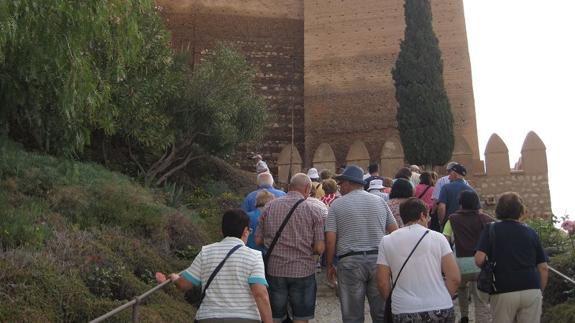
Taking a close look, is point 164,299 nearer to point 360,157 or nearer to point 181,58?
point 181,58

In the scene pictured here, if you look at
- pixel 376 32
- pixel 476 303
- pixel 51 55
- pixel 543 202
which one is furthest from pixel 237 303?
pixel 376 32

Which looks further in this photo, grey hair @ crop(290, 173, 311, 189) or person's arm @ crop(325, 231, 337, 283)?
grey hair @ crop(290, 173, 311, 189)

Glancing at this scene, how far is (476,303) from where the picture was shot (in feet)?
21.4

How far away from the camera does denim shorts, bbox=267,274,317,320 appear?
5.38 m

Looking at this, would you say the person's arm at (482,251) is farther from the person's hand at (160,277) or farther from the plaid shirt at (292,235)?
the person's hand at (160,277)

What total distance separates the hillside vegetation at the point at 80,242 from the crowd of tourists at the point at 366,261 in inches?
68.0

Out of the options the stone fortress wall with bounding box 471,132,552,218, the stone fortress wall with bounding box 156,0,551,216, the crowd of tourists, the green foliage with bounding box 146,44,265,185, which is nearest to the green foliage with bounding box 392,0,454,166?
the stone fortress wall with bounding box 471,132,552,218

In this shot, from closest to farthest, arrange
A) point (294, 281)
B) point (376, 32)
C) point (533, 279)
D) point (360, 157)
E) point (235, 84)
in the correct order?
point (533, 279)
point (294, 281)
point (235, 84)
point (360, 157)
point (376, 32)

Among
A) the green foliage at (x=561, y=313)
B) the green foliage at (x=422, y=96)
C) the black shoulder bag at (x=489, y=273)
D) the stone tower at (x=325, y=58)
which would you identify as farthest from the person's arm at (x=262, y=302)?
the stone tower at (x=325, y=58)

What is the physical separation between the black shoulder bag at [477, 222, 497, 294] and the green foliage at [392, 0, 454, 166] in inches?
482

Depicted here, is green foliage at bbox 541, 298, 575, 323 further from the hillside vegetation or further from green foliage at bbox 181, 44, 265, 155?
green foliage at bbox 181, 44, 265, 155

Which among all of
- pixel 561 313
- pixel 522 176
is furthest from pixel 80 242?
pixel 522 176

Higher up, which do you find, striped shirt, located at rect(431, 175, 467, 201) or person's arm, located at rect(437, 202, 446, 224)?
striped shirt, located at rect(431, 175, 467, 201)

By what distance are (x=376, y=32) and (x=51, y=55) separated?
18497 millimetres
